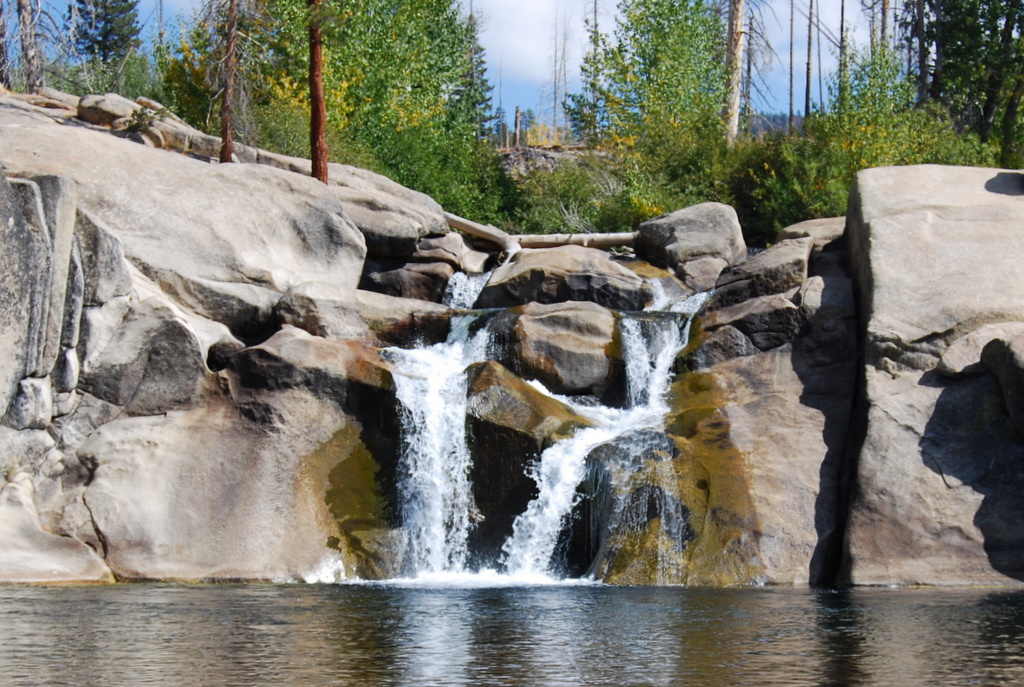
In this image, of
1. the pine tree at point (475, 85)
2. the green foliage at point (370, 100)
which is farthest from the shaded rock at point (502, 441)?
the pine tree at point (475, 85)

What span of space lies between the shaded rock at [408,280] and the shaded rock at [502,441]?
6.51m

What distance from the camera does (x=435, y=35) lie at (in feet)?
156

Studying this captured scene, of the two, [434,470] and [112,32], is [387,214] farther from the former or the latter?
[112,32]

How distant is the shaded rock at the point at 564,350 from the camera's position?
55.7ft

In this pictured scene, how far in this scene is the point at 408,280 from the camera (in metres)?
21.8

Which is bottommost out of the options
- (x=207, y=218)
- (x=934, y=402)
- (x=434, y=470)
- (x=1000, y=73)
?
(x=434, y=470)

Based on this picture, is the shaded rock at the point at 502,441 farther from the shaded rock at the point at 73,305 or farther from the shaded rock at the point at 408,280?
the shaded rock at the point at 408,280

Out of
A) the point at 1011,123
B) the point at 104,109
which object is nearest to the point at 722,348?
the point at 104,109

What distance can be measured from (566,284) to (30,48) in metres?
16.7

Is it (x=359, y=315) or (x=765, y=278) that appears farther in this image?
(x=765, y=278)

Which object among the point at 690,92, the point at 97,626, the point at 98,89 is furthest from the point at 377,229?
the point at 98,89

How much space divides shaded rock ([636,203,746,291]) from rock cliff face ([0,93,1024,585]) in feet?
9.94

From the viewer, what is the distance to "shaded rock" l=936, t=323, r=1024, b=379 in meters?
14.4

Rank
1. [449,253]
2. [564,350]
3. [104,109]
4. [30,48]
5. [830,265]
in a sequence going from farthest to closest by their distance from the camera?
1. [30,48]
2. [104,109]
3. [449,253]
4. [830,265]
5. [564,350]
